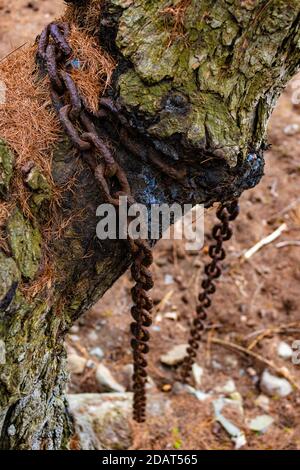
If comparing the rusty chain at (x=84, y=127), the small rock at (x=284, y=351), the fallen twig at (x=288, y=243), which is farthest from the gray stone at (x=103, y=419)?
the fallen twig at (x=288, y=243)

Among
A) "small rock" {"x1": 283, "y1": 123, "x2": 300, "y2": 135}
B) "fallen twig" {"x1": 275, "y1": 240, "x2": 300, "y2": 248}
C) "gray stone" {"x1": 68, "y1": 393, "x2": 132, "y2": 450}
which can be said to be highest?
"small rock" {"x1": 283, "y1": 123, "x2": 300, "y2": 135}

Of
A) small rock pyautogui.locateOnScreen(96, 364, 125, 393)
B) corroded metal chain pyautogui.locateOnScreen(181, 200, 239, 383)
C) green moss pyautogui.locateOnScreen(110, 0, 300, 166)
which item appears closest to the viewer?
green moss pyautogui.locateOnScreen(110, 0, 300, 166)

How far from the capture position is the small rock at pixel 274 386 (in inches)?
118

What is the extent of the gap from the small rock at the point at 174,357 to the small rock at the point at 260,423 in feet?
1.65

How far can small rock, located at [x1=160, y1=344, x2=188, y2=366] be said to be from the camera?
120 inches

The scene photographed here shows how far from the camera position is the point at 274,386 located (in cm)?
301

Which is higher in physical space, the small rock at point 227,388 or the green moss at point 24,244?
the small rock at point 227,388

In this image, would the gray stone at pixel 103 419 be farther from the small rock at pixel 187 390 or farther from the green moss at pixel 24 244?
the green moss at pixel 24 244

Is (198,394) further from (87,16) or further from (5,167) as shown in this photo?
(87,16)

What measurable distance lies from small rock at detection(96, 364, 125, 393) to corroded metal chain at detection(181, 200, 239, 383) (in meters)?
0.35

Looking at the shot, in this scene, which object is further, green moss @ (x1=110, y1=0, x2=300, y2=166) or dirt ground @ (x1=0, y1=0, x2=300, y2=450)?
dirt ground @ (x1=0, y1=0, x2=300, y2=450)

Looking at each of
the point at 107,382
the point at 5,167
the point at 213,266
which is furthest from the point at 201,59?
the point at 107,382

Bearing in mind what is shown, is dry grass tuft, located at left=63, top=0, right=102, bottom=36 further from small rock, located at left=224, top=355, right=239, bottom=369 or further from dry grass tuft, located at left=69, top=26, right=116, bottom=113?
small rock, located at left=224, top=355, right=239, bottom=369

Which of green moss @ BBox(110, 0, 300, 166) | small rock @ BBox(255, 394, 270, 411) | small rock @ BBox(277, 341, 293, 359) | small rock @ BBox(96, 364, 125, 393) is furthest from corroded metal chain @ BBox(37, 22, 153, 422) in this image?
small rock @ BBox(277, 341, 293, 359)
